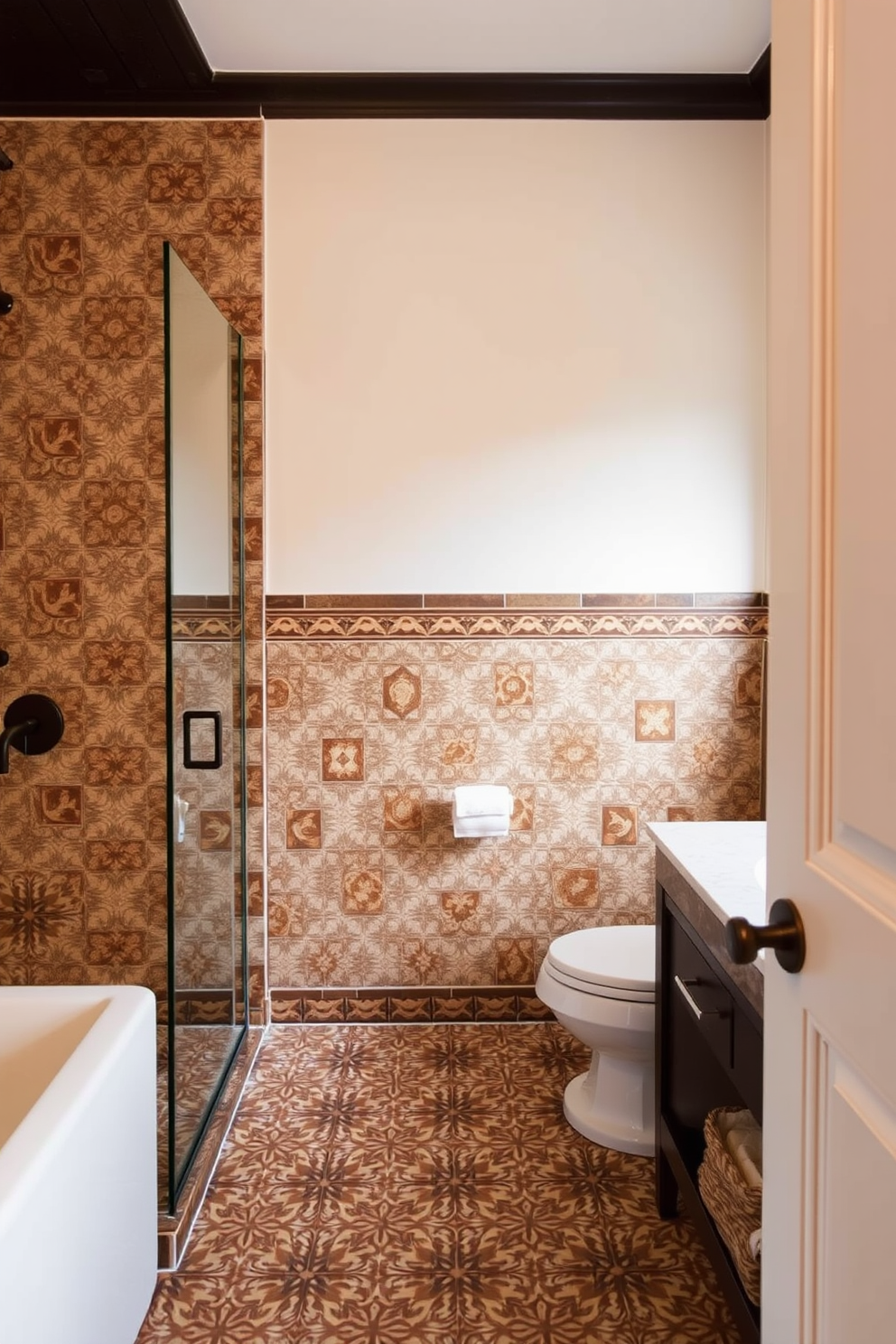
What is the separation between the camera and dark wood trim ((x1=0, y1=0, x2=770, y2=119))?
2.61 m

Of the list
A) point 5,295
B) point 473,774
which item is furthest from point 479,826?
point 5,295

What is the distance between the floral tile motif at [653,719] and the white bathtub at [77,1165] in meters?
1.69

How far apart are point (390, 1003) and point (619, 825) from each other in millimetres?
882

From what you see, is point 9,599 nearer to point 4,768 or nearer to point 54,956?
point 4,768

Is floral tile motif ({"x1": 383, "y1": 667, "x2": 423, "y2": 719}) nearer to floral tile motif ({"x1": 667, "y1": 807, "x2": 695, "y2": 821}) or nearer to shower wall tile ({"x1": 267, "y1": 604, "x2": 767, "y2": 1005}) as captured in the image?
shower wall tile ({"x1": 267, "y1": 604, "x2": 767, "y2": 1005})

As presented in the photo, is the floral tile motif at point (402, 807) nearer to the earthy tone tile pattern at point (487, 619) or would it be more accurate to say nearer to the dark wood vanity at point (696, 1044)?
the earthy tone tile pattern at point (487, 619)

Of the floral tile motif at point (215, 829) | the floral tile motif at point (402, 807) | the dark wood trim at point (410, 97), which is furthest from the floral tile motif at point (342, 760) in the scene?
the dark wood trim at point (410, 97)

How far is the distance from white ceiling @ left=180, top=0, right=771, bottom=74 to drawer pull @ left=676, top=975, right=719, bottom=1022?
2.30 meters

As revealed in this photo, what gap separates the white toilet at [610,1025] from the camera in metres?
2.17

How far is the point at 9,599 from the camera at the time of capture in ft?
8.92

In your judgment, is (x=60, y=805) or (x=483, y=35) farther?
(x=60, y=805)

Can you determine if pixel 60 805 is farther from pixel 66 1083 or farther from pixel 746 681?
pixel 746 681

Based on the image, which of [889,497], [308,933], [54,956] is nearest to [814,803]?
[889,497]

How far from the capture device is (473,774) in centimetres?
290
